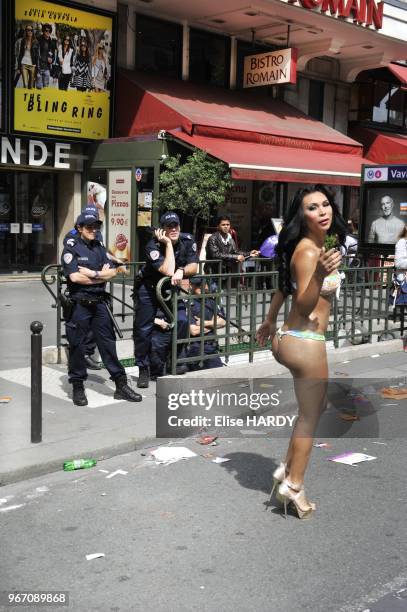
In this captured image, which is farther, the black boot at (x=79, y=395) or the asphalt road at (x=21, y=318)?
the asphalt road at (x=21, y=318)

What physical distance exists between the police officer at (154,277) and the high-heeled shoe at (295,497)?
3064 millimetres

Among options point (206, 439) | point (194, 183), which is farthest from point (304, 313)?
point (194, 183)

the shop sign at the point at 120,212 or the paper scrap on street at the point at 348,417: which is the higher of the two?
the shop sign at the point at 120,212

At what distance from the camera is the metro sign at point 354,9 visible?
53.7 ft

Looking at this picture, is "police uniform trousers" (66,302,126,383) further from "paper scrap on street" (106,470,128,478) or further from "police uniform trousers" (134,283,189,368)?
"paper scrap on street" (106,470,128,478)

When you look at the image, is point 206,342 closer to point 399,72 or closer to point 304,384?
point 304,384

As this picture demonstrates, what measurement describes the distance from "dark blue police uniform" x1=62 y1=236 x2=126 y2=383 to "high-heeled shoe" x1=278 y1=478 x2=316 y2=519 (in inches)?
106

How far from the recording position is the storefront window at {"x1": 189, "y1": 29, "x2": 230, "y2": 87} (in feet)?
57.8

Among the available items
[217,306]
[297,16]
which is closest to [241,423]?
[217,306]

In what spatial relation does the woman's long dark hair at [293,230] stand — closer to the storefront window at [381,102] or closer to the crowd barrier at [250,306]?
the crowd barrier at [250,306]

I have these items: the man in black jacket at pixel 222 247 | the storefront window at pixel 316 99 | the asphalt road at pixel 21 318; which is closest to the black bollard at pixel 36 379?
the asphalt road at pixel 21 318

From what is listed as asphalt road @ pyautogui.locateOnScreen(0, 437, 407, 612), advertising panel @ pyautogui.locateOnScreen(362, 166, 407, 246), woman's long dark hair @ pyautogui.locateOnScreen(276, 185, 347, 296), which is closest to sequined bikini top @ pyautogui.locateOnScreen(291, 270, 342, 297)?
woman's long dark hair @ pyautogui.locateOnScreen(276, 185, 347, 296)

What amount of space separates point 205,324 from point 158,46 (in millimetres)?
11313

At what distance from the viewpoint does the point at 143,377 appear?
7.22 metres
